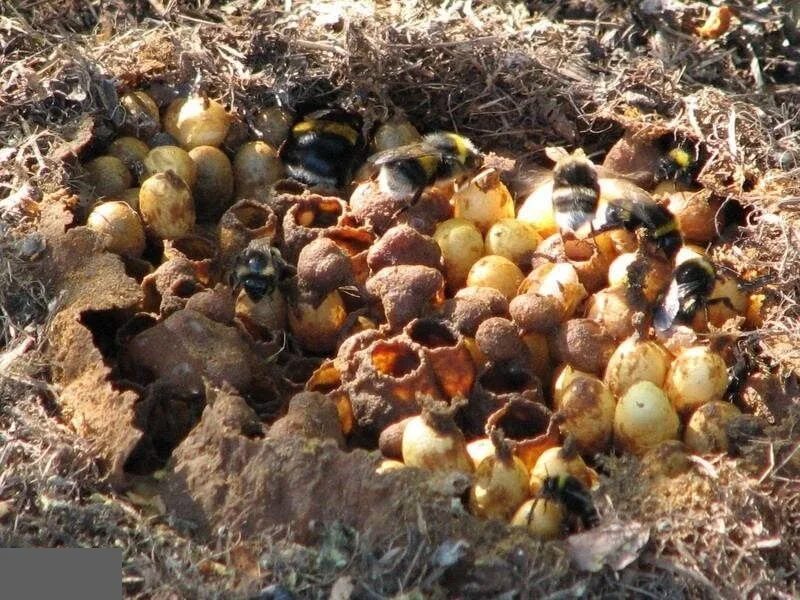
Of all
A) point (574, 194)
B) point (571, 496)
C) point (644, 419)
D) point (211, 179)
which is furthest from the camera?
point (211, 179)

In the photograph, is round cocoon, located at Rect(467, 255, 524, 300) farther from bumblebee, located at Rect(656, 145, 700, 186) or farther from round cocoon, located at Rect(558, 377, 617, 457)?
bumblebee, located at Rect(656, 145, 700, 186)

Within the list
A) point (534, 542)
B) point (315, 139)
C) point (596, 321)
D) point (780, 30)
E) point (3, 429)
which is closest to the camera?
point (534, 542)

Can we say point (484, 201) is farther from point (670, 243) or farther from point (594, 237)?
point (670, 243)

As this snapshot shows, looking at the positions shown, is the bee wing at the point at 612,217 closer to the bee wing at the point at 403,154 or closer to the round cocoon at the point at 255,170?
the bee wing at the point at 403,154

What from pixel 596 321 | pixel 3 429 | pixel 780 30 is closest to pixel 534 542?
pixel 596 321

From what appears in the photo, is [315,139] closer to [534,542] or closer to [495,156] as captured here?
[495,156]

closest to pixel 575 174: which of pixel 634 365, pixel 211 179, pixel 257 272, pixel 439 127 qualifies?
pixel 634 365
